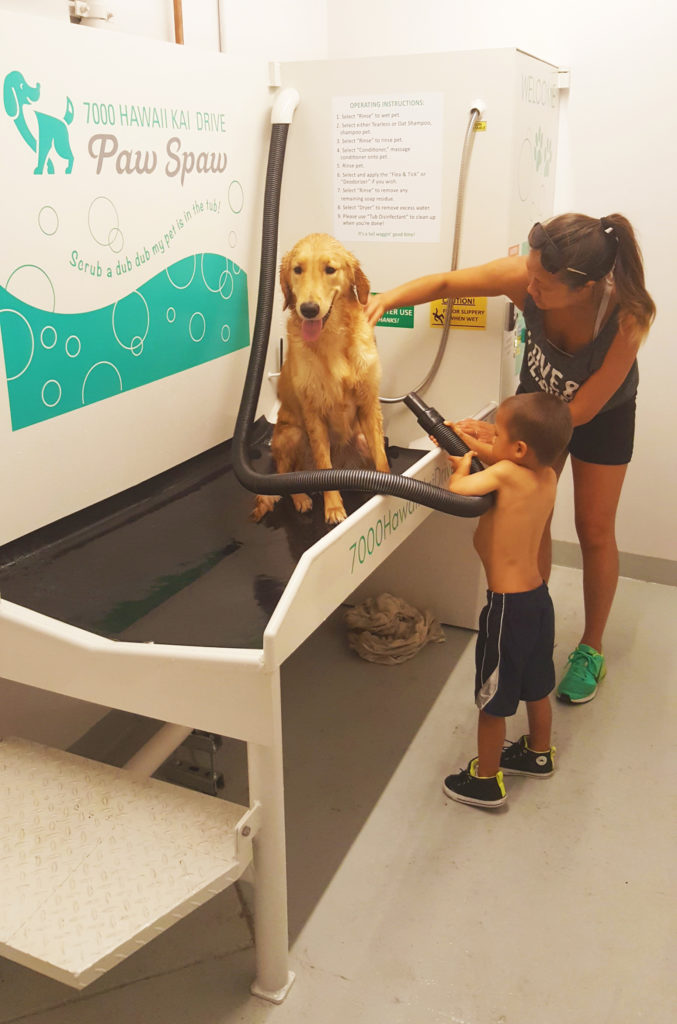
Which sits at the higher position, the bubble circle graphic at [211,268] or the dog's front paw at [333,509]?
the bubble circle graphic at [211,268]

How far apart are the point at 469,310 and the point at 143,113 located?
35.7 inches

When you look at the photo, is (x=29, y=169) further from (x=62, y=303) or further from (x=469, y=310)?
(x=469, y=310)

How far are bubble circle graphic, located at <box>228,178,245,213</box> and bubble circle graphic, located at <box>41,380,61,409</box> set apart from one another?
0.74 meters

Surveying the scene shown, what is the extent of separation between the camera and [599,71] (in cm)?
258

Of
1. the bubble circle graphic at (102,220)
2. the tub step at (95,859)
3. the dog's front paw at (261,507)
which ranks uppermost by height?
the bubble circle graphic at (102,220)

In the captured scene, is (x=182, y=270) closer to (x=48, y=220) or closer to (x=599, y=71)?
(x=48, y=220)

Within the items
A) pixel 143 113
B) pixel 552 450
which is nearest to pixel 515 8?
pixel 143 113

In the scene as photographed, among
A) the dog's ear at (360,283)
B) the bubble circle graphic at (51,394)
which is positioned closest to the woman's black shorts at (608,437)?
the dog's ear at (360,283)

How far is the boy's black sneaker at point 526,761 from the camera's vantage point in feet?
6.75

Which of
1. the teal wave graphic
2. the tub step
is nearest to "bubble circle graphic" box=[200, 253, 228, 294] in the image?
the teal wave graphic

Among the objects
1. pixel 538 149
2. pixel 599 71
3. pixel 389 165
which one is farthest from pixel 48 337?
pixel 599 71

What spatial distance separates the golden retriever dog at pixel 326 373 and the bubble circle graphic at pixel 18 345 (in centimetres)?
52

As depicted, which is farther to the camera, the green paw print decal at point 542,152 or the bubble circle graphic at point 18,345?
the green paw print decal at point 542,152

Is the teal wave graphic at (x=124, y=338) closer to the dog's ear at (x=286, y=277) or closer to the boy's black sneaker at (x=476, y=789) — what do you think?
the dog's ear at (x=286, y=277)
